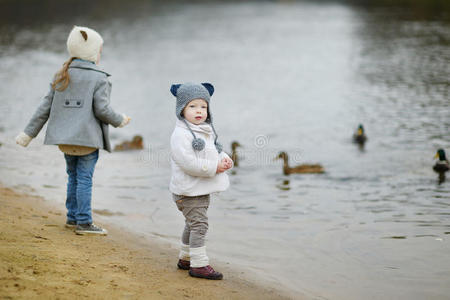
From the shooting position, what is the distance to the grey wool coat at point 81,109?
5.43 m

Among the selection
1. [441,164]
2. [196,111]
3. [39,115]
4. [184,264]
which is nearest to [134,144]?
[441,164]

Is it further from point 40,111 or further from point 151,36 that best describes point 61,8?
point 40,111

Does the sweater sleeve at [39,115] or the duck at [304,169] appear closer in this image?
the sweater sleeve at [39,115]

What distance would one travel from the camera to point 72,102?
5473 mm

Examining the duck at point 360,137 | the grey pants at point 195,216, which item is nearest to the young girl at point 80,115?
the grey pants at point 195,216

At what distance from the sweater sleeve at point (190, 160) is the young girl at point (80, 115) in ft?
3.84

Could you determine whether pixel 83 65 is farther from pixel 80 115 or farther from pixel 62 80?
pixel 80 115

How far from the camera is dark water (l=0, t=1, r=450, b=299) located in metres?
5.86

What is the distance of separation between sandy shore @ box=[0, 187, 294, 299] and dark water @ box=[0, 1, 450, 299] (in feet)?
2.15

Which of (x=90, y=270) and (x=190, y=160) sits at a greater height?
(x=190, y=160)

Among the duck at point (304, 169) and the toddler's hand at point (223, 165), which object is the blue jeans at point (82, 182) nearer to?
the toddler's hand at point (223, 165)

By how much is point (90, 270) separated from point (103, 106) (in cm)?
168

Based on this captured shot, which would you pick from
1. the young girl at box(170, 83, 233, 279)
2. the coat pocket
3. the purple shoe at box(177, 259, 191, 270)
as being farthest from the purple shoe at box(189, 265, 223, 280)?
the coat pocket

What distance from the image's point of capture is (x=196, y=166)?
4.49 meters
